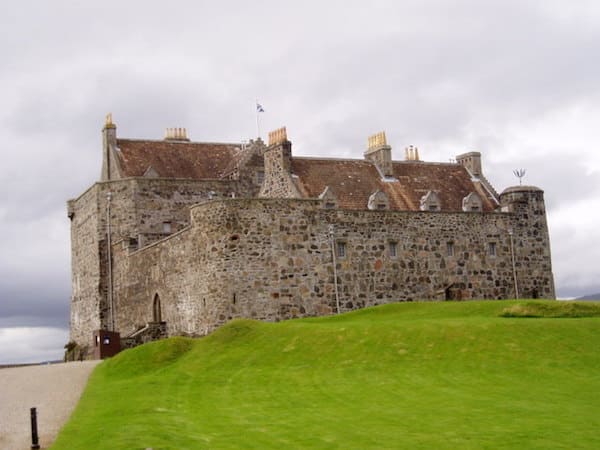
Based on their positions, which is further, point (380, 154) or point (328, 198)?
point (380, 154)

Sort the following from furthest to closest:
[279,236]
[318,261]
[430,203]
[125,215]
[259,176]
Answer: [259,176] < [125,215] < [430,203] < [318,261] < [279,236]

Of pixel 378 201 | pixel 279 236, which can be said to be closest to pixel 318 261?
pixel 279 236

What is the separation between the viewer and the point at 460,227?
192ft

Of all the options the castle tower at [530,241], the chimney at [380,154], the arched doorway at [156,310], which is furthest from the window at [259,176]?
the castle tower at [530,241]

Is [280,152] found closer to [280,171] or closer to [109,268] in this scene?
[280,171]

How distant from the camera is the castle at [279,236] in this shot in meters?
51.6

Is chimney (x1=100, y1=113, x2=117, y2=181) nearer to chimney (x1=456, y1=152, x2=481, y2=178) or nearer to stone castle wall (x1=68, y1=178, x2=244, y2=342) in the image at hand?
stone castle wall (x1=68, y1=178, x2=244, y2=342)

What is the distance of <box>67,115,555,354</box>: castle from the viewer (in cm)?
5162

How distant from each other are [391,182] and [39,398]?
33.8 meters

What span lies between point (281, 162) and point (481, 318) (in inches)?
823

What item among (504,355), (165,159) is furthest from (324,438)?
(165,159)

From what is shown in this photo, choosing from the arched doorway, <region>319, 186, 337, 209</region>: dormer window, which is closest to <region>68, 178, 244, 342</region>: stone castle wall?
the arched doorway

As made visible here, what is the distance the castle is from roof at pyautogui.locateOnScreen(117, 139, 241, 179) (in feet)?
0.43

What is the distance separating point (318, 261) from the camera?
52.9 metres
